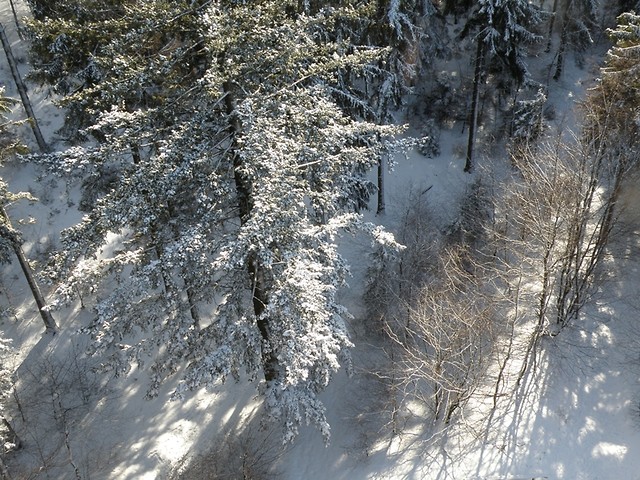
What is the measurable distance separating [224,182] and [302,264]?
291cm

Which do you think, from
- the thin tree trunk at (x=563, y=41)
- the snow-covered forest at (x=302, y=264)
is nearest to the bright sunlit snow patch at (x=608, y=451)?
the snow-covered forest at (x=302, y=264)

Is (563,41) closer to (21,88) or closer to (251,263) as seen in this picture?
(251,263)

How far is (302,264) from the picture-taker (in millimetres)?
9773

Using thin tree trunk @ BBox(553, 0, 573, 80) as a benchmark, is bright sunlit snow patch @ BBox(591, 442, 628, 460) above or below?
below

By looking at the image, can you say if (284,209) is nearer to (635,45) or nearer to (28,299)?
(635,45)

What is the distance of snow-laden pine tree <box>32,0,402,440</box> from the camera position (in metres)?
9.60

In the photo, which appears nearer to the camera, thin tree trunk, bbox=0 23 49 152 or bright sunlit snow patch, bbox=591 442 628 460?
bright sunlit snow patch, bbox=591 442 628 460

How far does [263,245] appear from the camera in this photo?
9.25 metres

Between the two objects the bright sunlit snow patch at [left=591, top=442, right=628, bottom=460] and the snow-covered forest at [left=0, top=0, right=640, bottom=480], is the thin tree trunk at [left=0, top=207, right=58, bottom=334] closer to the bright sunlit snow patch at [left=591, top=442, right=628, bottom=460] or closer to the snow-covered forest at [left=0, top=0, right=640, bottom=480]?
Answer: the snow-covered forest at [left=0, top=0, right=640, bottom=480]

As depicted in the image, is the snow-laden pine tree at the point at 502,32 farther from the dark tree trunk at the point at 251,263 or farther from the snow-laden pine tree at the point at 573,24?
the dark tree trunk at the point at 251,263

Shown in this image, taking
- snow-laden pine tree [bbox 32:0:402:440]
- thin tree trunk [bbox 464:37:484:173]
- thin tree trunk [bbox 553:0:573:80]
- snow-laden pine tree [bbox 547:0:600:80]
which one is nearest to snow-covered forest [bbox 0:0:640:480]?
snow-laden pine tree [bbox 32:0:402:440]

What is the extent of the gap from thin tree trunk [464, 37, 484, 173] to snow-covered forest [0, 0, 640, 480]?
22 centimetres

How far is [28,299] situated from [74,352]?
3.91m

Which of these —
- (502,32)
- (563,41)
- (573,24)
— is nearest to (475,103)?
(502,32)
